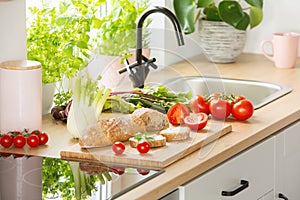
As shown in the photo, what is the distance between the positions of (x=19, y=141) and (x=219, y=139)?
61 centimetres

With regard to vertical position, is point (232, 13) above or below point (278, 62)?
above

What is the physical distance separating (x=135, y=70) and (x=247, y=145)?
47 cm

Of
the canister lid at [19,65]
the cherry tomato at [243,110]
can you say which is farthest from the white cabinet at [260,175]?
the canister lid at [19,65]

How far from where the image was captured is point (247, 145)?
2.35 m

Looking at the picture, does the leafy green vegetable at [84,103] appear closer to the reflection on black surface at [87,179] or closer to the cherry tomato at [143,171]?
the reflection on black surface at [87,179]

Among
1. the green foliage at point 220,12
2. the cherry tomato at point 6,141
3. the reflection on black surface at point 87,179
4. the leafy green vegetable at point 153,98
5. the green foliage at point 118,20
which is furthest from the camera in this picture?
the green foliage at point 220,12

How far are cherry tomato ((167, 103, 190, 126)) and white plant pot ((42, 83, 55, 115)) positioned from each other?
1.46 feet

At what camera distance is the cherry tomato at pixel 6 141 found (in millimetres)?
2227

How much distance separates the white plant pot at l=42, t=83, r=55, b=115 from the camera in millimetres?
2600

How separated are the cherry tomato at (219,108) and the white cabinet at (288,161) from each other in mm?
199

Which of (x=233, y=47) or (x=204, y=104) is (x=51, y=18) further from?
(x=233, y=47)

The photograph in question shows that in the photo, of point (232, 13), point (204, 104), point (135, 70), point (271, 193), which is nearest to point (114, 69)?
point (135, 70)

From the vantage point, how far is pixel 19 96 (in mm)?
2287

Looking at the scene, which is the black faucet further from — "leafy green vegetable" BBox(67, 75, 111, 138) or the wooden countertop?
"leafy green vegetable" BBox(67, 75, 111, 138)
